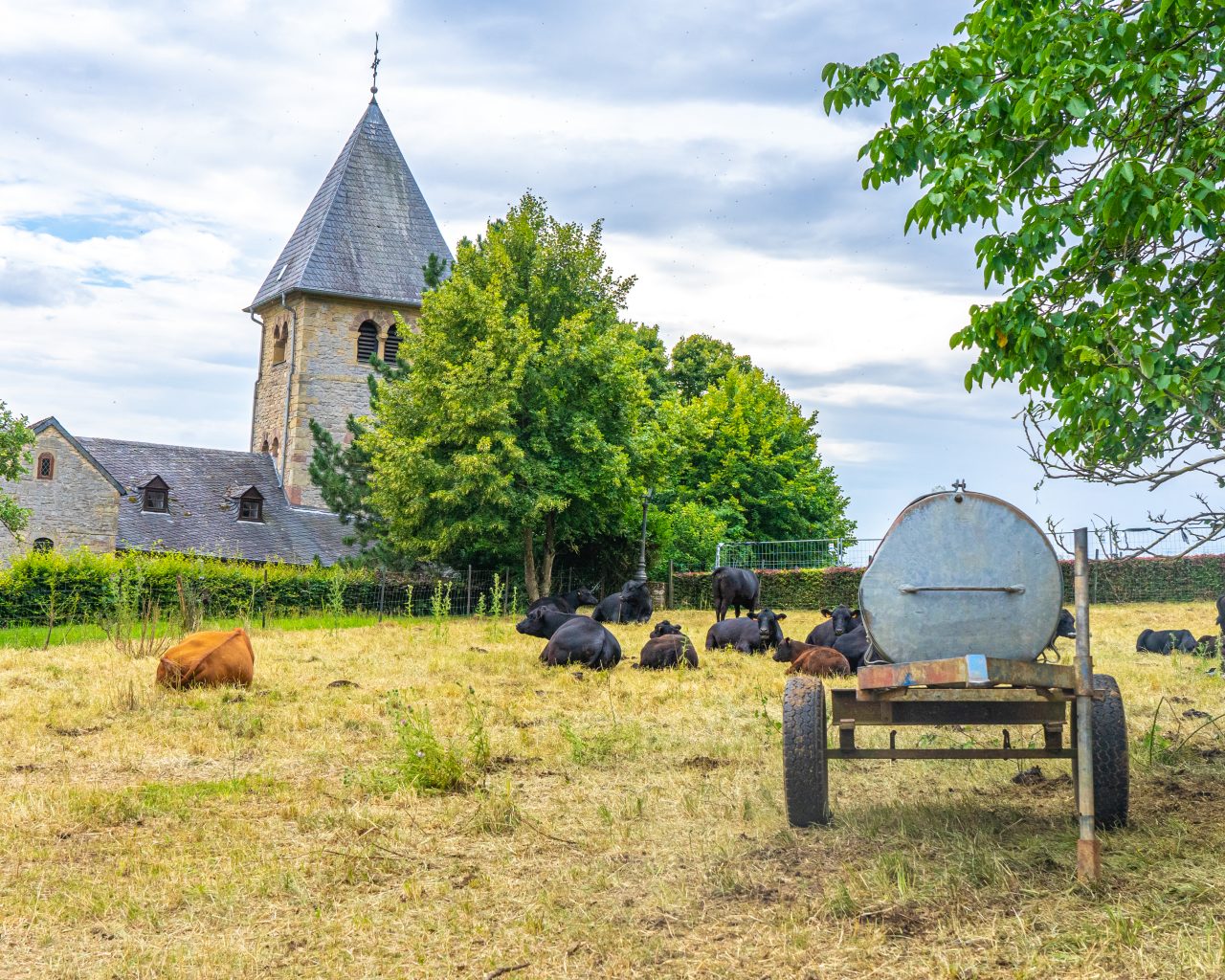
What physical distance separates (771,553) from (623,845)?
1271 inches

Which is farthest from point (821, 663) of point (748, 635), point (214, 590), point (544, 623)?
point (214, 590)

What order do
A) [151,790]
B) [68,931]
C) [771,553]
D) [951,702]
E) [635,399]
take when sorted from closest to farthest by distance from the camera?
[68,931]
[951,702]
[151,790]
[635,399]
[771,553]

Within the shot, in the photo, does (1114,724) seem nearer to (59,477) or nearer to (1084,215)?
(1084,215)

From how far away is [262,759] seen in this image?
338 inches

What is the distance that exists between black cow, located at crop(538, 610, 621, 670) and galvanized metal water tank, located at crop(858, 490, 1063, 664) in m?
8.53

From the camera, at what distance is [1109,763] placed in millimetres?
5969

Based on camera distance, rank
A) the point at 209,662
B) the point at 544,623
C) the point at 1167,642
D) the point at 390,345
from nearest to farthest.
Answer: the point at 209,662 < the point at 1167,642 < the point at 544,623 < the point at 390,345

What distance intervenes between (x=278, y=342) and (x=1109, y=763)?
51.1 metres

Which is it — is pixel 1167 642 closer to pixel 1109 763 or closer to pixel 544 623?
pixel 544 623

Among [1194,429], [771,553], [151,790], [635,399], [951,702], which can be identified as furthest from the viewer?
[771,553]

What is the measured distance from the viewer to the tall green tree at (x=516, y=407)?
95.5 ft

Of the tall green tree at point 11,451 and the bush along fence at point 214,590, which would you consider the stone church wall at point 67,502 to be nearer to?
the tall green tree at point 11,451

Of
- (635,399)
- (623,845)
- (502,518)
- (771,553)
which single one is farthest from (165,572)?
(623,845)

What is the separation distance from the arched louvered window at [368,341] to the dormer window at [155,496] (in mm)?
9969
